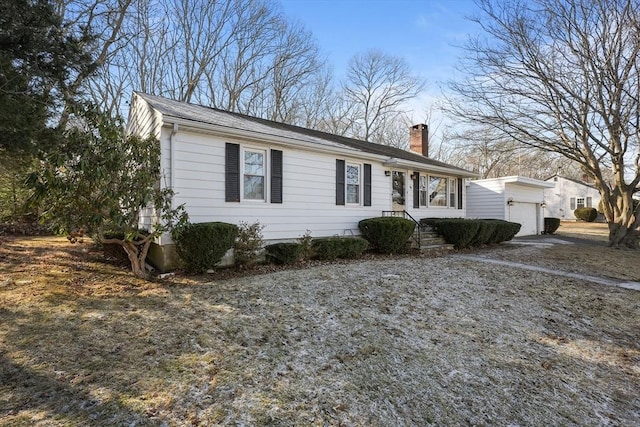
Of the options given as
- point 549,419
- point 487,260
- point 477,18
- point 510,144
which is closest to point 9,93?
point 549,419

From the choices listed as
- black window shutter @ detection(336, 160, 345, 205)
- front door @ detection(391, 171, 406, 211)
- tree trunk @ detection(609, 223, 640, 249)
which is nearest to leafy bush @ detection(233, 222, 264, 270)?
black window shutter @ detection(336, 160, 345, 205)

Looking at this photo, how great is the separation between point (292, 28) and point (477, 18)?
670 inches

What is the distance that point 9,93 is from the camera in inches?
212

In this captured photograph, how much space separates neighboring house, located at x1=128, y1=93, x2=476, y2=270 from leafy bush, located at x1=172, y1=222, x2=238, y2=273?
Answer: 0.77 metres

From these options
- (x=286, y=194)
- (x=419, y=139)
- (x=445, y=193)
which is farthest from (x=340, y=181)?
(x=419, y=139)

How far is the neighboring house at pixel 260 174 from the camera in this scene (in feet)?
25.3

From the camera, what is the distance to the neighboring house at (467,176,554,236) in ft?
60.0

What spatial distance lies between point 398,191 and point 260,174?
668 centimetres

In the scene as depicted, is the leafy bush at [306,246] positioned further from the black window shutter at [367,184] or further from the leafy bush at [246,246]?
the black window shutter at [367,184]

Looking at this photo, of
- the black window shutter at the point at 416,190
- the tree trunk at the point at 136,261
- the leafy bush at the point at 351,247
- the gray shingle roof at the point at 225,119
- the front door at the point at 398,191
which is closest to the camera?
the tree trunk at the point at 136,261

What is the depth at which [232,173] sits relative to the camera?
844 cm

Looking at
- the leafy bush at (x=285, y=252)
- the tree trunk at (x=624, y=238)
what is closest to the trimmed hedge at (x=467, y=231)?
the tree trunk at (x=624, y=238)

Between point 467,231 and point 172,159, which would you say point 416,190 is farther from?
point 172,159

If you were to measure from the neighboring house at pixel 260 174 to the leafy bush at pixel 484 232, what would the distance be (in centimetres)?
326
